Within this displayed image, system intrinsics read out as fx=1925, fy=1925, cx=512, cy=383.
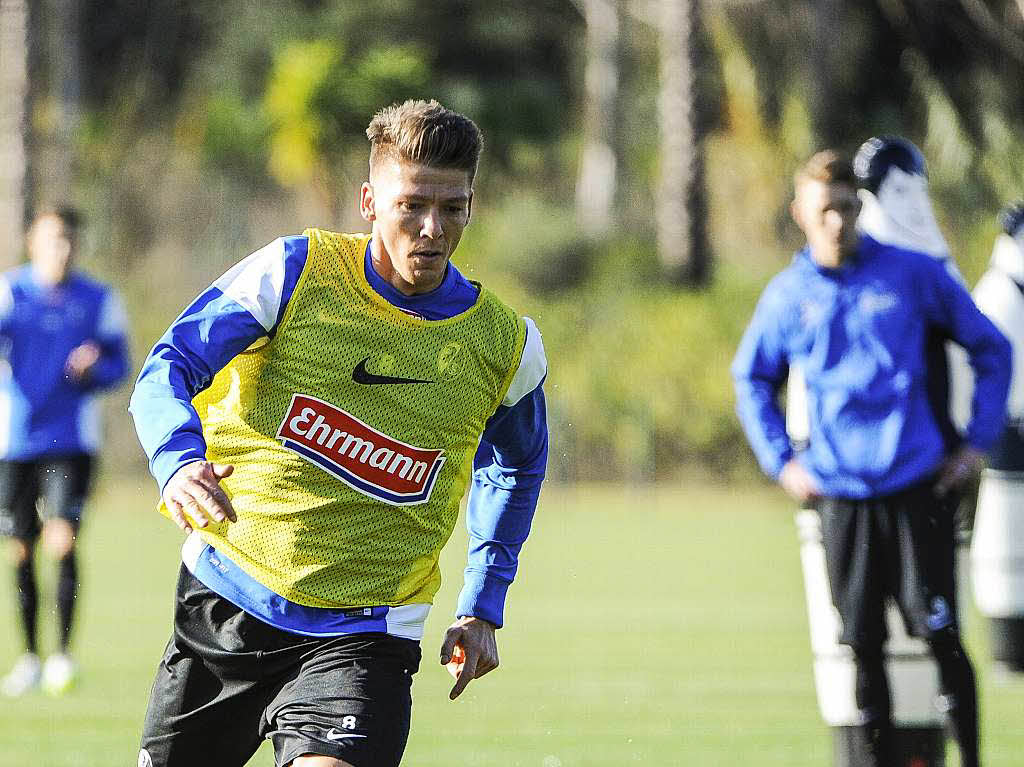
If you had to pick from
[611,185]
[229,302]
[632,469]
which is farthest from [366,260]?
[611,185]

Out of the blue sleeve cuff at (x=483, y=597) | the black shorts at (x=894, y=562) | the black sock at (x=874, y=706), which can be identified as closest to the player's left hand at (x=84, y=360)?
the black shorts at (x=894, y=562)

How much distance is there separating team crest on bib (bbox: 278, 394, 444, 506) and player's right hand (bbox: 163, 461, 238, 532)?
468 mm

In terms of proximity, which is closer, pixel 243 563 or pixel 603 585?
pixel 243 563

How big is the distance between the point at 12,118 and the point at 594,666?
18509 millimetres

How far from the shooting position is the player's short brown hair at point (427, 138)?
14.3 ft

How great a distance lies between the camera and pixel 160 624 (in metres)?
12.9

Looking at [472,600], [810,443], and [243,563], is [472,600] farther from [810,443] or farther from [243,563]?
[810,443]

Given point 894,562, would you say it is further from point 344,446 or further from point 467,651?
point 344,446

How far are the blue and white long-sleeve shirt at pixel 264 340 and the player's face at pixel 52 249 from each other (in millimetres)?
6351

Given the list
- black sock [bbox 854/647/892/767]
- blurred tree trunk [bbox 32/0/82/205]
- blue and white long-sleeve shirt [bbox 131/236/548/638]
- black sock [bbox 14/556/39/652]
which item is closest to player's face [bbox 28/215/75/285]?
black sock [bbox 14/556/39/652]

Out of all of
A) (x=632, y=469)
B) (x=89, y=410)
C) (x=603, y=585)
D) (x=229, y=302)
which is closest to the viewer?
(x=229, y=302)

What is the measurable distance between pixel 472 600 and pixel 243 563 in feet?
2.01

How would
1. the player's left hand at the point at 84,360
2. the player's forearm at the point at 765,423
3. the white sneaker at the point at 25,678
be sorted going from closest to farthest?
the player's forearm at the point at 765,423
the white sneaker at the point at 25,678
the player's left hand at the point at 84,360

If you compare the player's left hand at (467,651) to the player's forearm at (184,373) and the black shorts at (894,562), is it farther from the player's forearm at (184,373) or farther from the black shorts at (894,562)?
the black shorts at (894,562)
